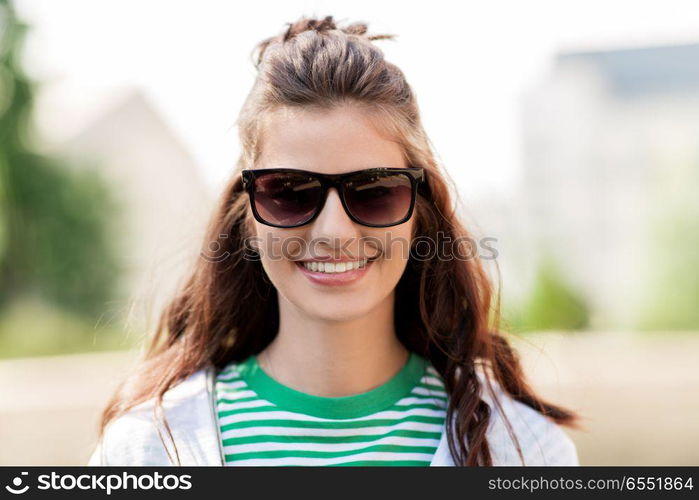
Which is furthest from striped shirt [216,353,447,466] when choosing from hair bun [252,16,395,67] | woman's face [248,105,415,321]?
hair bun [252,16,395,67]

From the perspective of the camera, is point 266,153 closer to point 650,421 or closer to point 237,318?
point 237,318

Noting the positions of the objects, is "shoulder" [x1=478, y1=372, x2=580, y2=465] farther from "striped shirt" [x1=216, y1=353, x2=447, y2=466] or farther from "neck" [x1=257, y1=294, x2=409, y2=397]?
"neck" [x1=257, y1=294, x2=409, y2=397]

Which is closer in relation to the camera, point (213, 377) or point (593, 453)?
point (213, 377)

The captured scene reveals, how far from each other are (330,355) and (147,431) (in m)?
0.51

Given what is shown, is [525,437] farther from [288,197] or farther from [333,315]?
[288,197]

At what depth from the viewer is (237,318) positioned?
1.96m

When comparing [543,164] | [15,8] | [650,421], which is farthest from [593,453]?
[15,8]

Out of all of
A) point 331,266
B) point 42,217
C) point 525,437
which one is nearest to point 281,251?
point 331,266

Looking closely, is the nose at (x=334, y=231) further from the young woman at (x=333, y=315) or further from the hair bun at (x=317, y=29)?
the hair bun at (x=317, y=29)

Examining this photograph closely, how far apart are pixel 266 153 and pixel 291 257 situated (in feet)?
0.91
